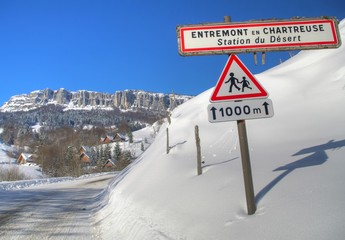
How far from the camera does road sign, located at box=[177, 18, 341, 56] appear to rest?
484cm

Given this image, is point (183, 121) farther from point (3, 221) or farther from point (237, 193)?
point (237, 193)

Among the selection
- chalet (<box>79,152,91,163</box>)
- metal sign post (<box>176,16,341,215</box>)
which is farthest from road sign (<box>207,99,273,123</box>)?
chalet (<box>79,152,91,163</box>)

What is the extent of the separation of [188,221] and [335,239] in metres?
3.11

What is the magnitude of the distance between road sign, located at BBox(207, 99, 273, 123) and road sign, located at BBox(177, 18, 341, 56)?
34.2 inches

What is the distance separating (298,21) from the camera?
5.01 meters

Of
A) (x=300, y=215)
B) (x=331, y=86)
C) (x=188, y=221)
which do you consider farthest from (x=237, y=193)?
(x=331, y=86)

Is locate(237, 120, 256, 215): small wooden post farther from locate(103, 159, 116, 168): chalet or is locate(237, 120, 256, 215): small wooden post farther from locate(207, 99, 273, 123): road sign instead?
locate(103, 159, 116, 168): chalet

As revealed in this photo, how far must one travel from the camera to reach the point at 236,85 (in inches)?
185

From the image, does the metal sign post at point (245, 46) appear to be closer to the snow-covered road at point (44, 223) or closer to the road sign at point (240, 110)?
the road sign at point (240, 110)

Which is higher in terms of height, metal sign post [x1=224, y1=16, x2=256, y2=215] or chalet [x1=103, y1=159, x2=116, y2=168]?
chalet [x1=103, y1=159, x2=116, y2=168]

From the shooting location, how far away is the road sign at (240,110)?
457 cm

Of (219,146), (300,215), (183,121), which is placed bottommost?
(300,215)

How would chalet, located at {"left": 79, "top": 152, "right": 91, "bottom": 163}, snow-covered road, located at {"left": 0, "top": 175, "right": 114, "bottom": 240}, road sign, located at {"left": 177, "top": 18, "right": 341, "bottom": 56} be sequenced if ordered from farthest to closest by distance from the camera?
1. chalet, located at {"left": 79, "top": 152, "right": 91, "bottom": 163}
2. snow-covered road, located at {"left": 0, "top": 175, "right": 114, "bottom": 240}
3. road sign, located at {"left": 177, "top": 18, "right": 341, "bottom": 56}

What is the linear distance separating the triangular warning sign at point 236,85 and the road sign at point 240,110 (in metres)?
0.09
